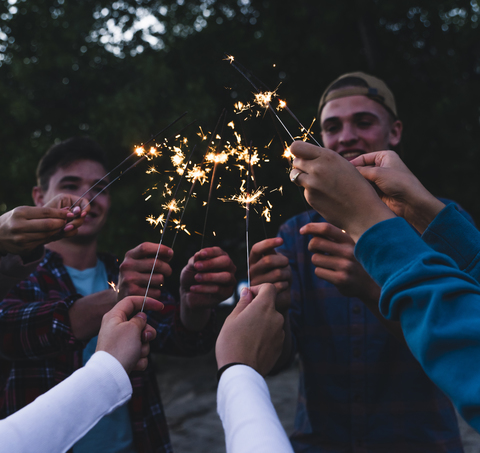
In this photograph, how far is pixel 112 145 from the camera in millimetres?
6730

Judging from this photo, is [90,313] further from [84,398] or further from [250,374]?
[250,374]

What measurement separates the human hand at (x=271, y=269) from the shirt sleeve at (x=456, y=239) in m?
0.65

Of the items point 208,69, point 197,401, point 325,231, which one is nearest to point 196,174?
point 325,231

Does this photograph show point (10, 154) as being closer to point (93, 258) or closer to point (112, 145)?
point (112, 145)

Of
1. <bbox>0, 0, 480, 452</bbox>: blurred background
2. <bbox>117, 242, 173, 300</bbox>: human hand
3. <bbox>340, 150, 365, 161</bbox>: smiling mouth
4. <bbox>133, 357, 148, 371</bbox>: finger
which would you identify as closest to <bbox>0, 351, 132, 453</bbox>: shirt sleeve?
<bbox>133, 357, 148, 371</bbox>: finger

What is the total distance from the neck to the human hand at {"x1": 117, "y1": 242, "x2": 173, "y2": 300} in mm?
1155

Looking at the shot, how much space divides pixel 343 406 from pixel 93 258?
200 centimetres

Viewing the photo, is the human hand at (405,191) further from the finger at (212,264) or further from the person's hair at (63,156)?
the person's hair at (63,156)

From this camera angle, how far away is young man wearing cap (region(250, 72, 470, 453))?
1.78 m

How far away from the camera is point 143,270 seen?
1649 mm

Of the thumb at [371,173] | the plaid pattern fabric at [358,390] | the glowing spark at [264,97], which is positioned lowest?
the plaid pattern fabric at [358,390]

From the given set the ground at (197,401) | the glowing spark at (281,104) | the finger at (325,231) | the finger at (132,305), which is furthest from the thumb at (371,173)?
the ground at (197,401)

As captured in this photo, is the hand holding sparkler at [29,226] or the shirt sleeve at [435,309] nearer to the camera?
the shirt sleeve at [435,309]

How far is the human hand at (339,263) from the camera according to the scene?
170 cm
